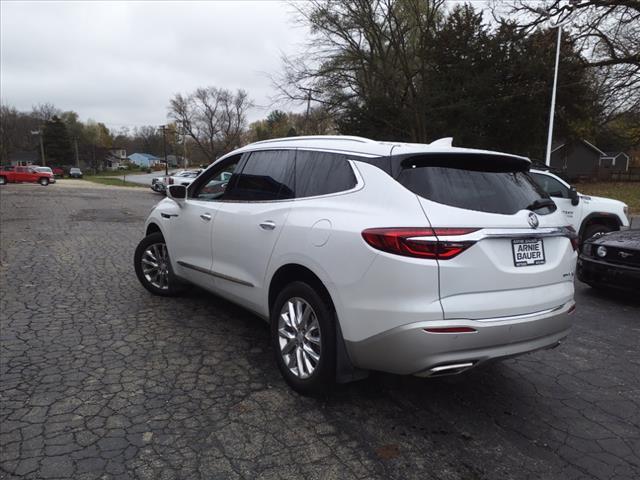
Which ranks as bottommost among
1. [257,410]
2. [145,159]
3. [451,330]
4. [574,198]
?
[257,410]

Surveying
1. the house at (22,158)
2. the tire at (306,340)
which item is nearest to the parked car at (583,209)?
the tire at (306,340)

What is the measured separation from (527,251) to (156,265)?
4.11 metres

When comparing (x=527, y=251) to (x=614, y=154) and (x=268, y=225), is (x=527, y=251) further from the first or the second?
(x=614, y=154)

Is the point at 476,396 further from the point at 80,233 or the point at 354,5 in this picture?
the point at 354,5

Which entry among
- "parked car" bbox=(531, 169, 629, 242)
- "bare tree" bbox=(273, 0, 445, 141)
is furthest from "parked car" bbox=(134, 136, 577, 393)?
"bare tree" bbox=(273, 0, 445, 141)

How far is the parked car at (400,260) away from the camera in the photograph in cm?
263

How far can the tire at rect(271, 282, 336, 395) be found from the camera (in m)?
3.02

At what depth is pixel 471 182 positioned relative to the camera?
118 inches

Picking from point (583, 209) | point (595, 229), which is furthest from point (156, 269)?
point (595, 229)

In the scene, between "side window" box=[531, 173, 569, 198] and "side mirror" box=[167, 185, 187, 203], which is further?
"side window" box=[531, 173, 569, 198]

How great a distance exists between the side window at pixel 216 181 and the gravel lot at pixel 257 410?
126cm

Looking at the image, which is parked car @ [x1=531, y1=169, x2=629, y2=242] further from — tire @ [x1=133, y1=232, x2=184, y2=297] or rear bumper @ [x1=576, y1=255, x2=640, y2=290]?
tire @ [x1=133, y1=232, x2=184, y2=297]

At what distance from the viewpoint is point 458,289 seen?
2.64 m

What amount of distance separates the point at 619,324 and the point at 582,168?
190 feet
